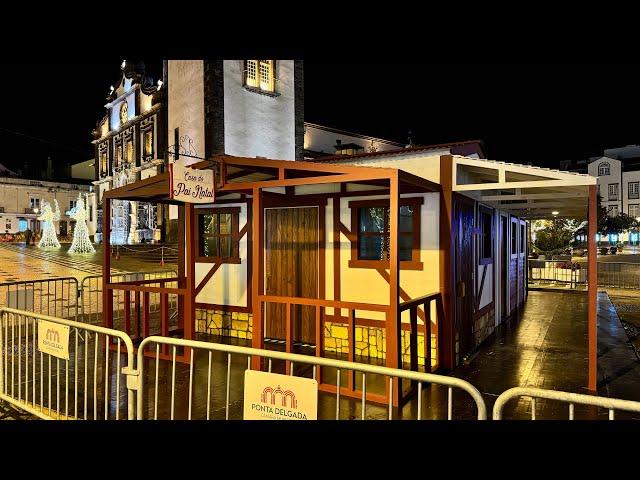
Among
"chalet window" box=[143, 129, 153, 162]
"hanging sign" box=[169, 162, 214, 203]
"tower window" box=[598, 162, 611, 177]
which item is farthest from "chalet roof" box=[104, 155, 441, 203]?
"tower window" box=[598, 162, 611, 177]

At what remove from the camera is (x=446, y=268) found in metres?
6.61

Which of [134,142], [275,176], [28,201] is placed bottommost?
[275,176]

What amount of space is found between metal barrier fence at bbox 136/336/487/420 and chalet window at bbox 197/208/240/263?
204 cm

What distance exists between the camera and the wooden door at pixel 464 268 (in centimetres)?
696

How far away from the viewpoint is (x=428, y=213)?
22.4 ft

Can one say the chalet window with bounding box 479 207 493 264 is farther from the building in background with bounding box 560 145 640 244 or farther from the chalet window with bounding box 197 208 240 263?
the building in background with bounding box 560 145 640 244

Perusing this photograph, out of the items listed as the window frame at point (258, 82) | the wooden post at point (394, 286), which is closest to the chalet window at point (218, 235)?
the wooden post at point (394, 286)

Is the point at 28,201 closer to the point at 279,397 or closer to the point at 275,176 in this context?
the point at 275,176

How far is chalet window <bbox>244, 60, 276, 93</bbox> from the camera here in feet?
87.6

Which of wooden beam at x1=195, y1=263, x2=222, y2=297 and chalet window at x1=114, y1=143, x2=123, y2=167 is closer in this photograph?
wooden beam at x1=195, y1=263, x2=222, y2=297

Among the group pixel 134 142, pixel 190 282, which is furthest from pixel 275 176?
pixel 134 142

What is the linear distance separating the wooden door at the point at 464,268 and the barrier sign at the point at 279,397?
442cm

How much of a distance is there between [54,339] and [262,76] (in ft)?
81.8
